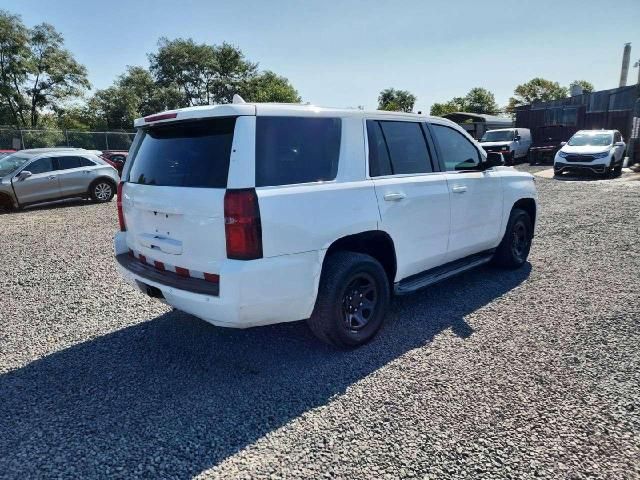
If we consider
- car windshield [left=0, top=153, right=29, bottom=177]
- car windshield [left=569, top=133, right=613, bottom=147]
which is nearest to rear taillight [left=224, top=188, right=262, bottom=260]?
car windshield [left=0, top=153, right=29, bottom=177]

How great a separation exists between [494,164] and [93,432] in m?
4.49

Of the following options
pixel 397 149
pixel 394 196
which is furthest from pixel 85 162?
pixel 394 196

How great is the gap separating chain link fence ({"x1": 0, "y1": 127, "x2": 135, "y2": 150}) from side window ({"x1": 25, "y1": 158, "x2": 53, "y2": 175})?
1338 centimetres

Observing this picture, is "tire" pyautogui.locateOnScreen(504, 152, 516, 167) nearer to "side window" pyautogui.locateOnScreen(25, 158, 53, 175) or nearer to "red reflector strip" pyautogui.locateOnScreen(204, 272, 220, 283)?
"side window" pyautogui.locateOnScreen(25, 158, 53, 175)

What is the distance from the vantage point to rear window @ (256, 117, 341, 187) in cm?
293

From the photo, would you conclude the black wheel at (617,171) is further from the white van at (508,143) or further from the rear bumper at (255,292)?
the rear bumper at (255,292)

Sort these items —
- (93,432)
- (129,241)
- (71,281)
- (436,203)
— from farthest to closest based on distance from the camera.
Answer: (71,281), (436,203), (129,241), (93,432)

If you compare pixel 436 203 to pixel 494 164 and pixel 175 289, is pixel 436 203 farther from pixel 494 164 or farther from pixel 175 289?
pixel 175 289

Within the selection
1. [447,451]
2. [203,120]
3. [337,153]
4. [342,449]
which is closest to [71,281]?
[203,120]

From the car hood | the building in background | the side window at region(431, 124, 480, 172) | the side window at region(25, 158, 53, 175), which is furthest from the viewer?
the building in background

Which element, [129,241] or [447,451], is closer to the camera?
[447,451]

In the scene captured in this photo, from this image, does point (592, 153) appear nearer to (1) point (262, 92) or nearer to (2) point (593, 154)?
(2) point (593, 154)

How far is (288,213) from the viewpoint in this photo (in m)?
2.92

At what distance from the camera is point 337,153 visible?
338 cm
